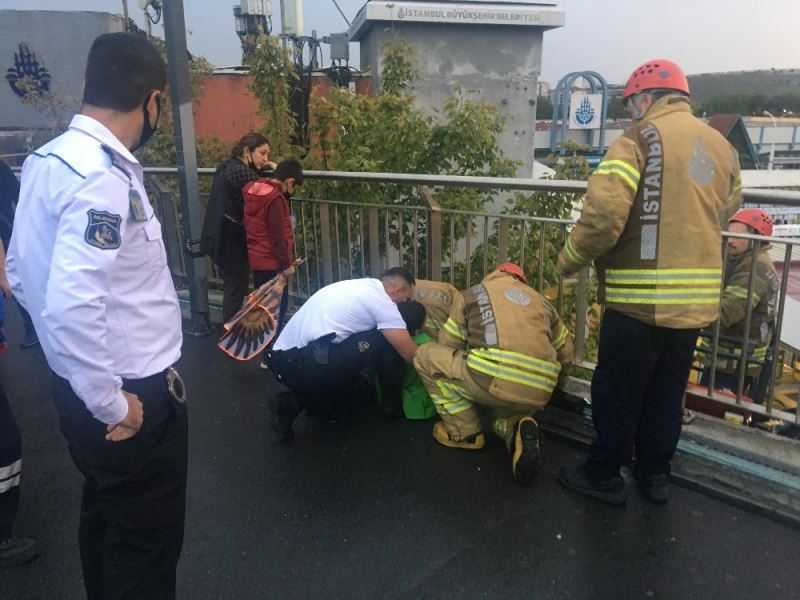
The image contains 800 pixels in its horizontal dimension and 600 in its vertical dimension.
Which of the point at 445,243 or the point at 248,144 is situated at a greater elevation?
the point at 248,144

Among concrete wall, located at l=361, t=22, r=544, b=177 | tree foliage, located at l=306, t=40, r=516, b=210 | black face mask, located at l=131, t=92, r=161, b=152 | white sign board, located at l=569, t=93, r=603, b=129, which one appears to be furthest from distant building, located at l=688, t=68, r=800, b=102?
black face mask, located at l=131, t=92, r=161, b=152

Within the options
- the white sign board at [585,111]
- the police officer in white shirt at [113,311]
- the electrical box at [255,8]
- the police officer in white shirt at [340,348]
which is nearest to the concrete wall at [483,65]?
the electrical box at [255,8]

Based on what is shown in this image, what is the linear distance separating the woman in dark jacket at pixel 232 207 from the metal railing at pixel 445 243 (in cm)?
45

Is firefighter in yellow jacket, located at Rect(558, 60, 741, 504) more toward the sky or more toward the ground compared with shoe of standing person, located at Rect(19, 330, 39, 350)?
more toward the sky

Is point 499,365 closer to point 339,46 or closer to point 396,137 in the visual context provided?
point 396,137

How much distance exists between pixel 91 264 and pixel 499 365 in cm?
213

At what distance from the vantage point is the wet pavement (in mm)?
2438

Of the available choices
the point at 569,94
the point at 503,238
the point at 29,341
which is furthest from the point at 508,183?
the point at 569,94

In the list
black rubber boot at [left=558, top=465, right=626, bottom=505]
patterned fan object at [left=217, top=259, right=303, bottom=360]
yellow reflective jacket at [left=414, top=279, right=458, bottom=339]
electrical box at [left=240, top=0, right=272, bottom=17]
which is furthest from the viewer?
electrical box at [left=240, top=0, right=272, bottom=17]

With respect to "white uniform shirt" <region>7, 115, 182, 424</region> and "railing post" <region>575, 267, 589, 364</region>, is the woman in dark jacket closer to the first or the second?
"railing post" <region>575, 267, 589, 364</region>

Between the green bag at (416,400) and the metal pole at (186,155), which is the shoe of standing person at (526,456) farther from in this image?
the metal pole at (186,155)

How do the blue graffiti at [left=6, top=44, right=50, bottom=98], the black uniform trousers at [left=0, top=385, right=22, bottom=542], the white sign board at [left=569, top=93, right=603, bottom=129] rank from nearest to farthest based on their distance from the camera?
the black uniform trousers at [left=0, top=385, right=22, bottom=542] → the blue graffiti at [left=6, top=44, right=50, bottom=98] → the white sign board at [left=569, top=93, right=603, bottom=129]

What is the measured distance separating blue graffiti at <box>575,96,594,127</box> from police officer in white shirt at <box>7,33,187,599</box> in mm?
27218

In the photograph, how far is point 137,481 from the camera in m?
1.77
